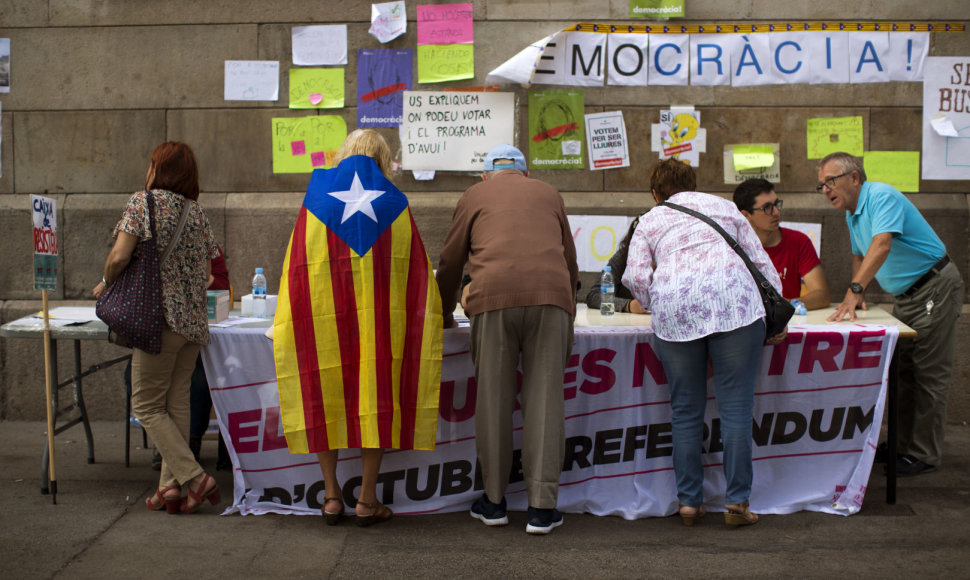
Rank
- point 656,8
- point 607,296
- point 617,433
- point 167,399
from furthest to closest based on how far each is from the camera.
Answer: point 656,8 → point 607,296 → point 617,433 → point 167,399

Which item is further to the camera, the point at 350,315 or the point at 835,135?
the point at 835,135

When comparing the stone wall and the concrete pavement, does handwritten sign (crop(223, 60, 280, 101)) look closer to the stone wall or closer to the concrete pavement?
the stone wall

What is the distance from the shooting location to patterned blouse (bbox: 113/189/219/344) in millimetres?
4086

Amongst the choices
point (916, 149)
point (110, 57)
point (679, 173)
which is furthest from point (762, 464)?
point (110, 57)

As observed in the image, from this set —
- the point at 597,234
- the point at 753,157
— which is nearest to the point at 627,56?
the point at 753,157

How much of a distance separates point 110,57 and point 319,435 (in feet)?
12.0

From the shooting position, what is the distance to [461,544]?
4000 mm

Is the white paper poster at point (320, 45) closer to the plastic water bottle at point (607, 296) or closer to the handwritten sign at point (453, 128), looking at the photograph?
the handwritten sign at point (453, 128)

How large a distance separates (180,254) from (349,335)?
0.89 meters

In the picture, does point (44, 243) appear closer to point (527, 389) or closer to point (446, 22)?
point (527, 389)

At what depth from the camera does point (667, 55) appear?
620 centimetres

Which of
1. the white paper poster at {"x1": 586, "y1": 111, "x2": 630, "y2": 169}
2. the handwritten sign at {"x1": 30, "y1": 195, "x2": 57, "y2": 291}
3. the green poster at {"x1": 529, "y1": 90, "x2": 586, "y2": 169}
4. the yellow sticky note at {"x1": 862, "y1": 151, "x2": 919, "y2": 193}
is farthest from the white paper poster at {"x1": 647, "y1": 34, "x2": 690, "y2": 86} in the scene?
the handwritten sign at {"x1": 30, "y1": 195, "x2": 57, "y2": 291}

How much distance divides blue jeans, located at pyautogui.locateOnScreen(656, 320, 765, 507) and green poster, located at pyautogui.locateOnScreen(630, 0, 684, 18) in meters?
2.85

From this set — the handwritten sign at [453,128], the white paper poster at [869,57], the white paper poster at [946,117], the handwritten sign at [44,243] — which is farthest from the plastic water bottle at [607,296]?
the handwritten sign at [44,243]
